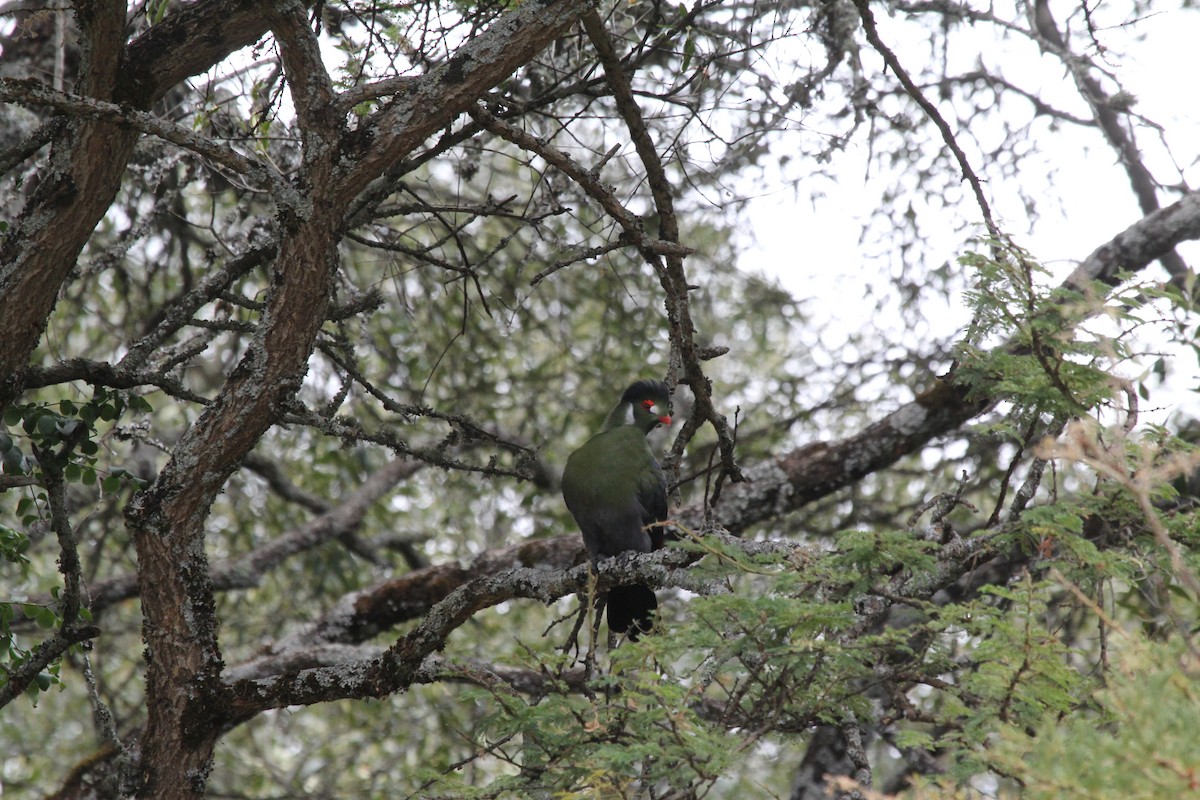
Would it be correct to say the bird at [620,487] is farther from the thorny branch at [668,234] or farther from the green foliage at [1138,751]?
the green foliage at [1138,751]

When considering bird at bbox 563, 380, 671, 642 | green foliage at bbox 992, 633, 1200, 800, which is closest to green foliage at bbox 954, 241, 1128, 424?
green foliage at bbox 992, 633, 1200, 800

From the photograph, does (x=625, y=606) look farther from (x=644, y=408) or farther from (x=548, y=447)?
(x=548, y=447)

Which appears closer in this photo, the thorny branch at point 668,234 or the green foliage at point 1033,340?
the green foliage at point 1033,340

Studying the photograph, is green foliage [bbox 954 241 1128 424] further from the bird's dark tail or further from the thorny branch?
the bird's dark tail

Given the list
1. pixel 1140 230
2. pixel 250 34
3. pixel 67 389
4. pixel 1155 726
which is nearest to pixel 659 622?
pixel 1155 726

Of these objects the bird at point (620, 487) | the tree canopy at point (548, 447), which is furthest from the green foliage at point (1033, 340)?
the bird at point (620, 487)

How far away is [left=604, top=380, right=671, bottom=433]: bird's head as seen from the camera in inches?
172

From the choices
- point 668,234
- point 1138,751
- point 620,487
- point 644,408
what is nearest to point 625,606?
point 620,487

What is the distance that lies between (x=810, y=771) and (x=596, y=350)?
2.75 meters

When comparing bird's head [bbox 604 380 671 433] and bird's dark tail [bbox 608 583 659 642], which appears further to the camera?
bird's head [bbox 604 380 671 433]

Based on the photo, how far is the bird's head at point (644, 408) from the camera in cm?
438

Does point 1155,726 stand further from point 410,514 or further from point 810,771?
point 410,514

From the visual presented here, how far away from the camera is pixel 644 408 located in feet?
14.7

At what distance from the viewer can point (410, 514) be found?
23.1 feet
